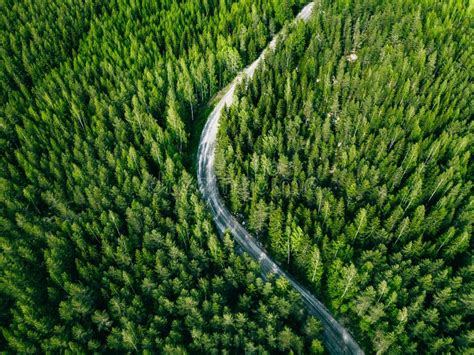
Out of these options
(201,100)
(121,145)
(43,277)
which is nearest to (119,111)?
(121,145)

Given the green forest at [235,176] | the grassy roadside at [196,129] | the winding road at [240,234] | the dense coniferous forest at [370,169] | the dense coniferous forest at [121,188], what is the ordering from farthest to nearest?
the grassy roadside at [196,129] < the winding road at [240,234] < the dense coniferous forest at [370,169] < the green forest at [235,176] < the dense coniferous forest at [121,188]

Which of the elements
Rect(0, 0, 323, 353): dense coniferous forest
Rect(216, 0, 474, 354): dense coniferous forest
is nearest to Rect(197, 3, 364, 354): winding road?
Rect(216, 0, 474, 354): dense coniferous forest

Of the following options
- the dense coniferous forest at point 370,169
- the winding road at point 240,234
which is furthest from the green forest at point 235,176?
the winding road at point 240,234

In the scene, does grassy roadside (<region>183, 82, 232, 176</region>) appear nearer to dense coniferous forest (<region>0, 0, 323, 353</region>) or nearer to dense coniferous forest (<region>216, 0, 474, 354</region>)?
dense coniferous forest (<region>0, 0, 323, 353</region>)

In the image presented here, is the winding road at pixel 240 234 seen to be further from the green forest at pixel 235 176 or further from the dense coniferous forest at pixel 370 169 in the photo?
the dense coniferous forest at pixel 370 169

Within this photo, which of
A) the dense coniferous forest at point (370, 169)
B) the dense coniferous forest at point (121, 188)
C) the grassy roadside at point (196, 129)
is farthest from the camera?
the grassy roadside at point (196, 129)

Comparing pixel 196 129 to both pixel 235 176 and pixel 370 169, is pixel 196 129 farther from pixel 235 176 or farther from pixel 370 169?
pixel 370 169
